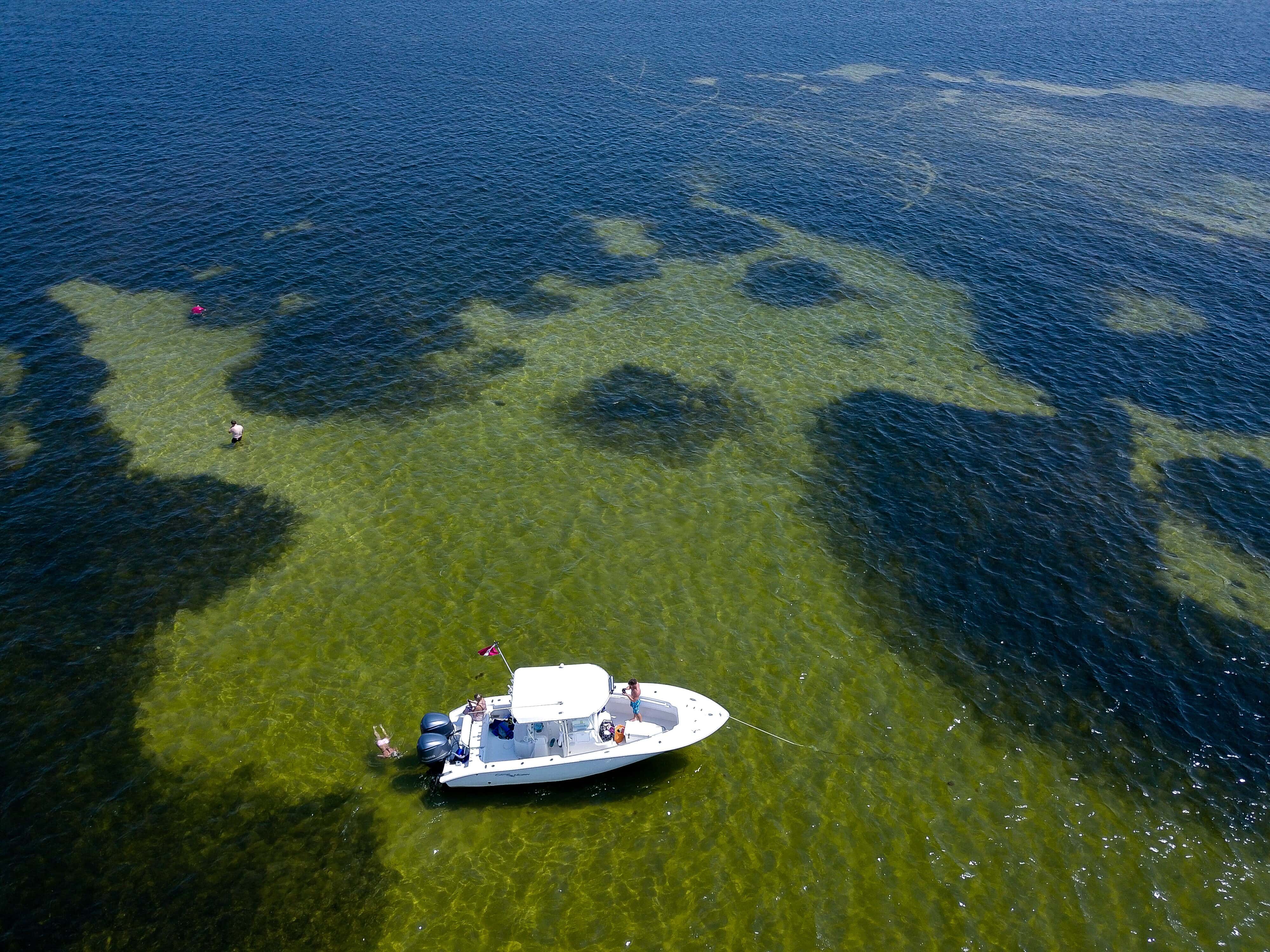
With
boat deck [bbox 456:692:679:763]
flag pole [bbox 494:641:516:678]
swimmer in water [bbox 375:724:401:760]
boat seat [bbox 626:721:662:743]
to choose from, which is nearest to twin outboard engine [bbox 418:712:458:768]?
boat deck [bbox 456:692:679:763]

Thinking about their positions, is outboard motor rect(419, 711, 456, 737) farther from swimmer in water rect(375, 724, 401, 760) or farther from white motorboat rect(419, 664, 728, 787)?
swimmer in water rect(375, 724, 401, 760)

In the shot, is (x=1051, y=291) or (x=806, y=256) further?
(x=806, y=256)

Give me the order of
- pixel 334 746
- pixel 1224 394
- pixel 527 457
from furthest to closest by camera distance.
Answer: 1. pixel 1224 394
2. pixel 527 457
3. pixel 334 746

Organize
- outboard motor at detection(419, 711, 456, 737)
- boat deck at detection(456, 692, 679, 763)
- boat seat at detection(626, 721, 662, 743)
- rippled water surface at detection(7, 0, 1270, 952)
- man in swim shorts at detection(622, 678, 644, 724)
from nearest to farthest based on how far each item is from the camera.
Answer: rippled water surface at detection(7, 0, 1270, 952)
boat deck at detection(456, 692, 679, 763)
outboard motor at detection(419, 711, 456, 737)
boat seat at detection(626, 721, 662, 743)
man in swim shorts at detection(622, 678, 644, 724)

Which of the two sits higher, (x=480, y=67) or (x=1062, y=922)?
(x=480, y=67)

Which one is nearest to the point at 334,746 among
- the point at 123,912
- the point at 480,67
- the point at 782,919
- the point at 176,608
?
the point at 123,912

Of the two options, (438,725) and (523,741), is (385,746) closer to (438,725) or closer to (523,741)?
(438,725)

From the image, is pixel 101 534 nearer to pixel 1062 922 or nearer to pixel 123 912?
pixel 123 912

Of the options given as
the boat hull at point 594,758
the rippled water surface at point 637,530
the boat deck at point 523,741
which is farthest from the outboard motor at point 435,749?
the rippled water surface at point 637,530
